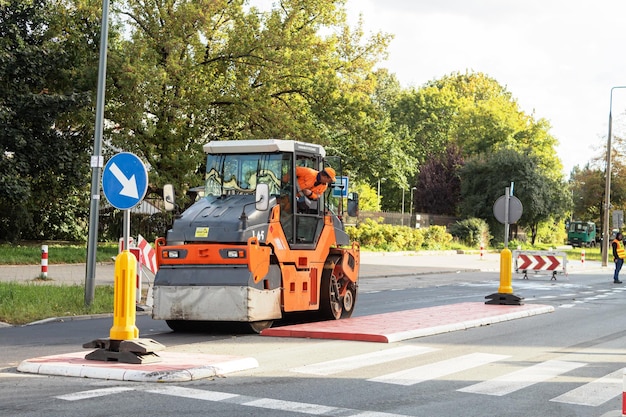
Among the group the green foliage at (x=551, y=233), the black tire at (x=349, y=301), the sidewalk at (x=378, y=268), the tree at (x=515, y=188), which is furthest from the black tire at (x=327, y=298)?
the green foliage at (x=551, y=233)

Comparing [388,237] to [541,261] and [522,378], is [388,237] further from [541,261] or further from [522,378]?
[522,378]

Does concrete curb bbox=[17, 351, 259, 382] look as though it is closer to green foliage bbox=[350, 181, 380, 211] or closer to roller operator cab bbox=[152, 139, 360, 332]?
roller operator cab bbox=[152, 139, 360, 332]

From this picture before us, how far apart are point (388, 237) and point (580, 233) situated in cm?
4886

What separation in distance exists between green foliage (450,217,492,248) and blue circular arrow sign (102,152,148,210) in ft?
166

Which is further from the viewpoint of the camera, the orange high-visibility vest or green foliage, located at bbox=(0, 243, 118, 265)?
the orange high-visibility vest

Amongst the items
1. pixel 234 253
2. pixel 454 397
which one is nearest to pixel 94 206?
pixel 234 253

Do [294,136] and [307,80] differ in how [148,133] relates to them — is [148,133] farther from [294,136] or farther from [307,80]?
Answer: [307,80]

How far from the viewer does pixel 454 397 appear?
28.5ft

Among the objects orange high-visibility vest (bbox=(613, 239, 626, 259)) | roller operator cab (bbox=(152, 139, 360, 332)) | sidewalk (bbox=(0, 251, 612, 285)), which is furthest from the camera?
orange high-visibility vest (bbox=(613, 239, 626, 259))

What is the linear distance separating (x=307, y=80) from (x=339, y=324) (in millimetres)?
22497

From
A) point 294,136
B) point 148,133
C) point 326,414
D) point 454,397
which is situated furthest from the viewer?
point 294,136

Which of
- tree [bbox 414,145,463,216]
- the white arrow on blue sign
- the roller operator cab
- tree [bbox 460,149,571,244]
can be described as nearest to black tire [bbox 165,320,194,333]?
the roller operator cab

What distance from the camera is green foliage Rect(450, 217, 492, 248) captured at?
6128 cm

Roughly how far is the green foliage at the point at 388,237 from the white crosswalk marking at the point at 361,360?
115 ft
